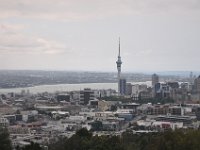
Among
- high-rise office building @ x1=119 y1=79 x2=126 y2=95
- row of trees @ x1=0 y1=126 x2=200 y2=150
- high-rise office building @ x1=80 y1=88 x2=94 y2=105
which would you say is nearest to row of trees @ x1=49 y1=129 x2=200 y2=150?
row of trees @ x1=0 y1=126 x2=200 y2=150

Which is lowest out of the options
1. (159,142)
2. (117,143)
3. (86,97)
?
(86,97)

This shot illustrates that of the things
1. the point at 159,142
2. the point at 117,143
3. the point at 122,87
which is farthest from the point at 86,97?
the point at 159,142

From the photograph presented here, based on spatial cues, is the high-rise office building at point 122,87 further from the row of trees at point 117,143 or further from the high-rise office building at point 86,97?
the row of trees at point 117,143

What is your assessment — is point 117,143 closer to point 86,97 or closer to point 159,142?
point 159,142

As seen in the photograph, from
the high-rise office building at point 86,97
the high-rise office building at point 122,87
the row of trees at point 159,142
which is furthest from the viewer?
the high-rise office building at point 122,87

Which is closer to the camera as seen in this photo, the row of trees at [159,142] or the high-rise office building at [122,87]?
the row of trees at [159,142]

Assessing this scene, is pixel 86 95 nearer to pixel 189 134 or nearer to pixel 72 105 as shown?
pixel 72 105

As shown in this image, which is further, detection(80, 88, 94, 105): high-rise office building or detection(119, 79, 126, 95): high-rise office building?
detection(119, 79, 126, 95): high-rise office building

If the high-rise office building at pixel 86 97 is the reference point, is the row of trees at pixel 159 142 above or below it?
above

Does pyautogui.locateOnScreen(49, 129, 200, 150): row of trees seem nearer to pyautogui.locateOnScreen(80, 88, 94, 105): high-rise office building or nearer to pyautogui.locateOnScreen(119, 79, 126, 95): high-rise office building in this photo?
pyautogui.locateOnScreen(80, 88, 94, 105): high-rise office building

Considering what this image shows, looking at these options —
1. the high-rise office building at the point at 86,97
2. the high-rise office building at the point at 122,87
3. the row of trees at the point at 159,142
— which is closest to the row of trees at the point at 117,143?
the row of trees at the point at 159,142

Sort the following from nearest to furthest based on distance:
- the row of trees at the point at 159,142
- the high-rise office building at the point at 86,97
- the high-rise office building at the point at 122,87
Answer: the row of trees at the point at 159,142 → the high-rise office building at the point at 86,97 → the high-rise office building at the point at 122,87
